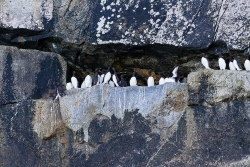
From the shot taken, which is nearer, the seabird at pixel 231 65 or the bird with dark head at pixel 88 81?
the seabird at pixel 231 65

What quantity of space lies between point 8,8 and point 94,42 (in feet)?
6.18

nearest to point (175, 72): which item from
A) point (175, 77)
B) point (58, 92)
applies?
point (175, 77)

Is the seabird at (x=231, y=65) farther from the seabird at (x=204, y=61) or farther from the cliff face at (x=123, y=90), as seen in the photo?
the seabird at (x=204, y=61)

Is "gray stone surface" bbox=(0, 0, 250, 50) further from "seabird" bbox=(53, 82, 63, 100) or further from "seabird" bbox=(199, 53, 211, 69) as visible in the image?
"seabird" bbox=(53, 82, 63, 100)

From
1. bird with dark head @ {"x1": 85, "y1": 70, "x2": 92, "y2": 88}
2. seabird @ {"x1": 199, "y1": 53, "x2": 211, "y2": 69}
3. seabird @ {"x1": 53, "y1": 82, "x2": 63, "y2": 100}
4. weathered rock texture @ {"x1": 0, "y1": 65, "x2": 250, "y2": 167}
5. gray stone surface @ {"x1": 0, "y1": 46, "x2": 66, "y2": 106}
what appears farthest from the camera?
bird with dark head @ {"x1": 85, "y1": 70, "x2": 92, "y2": 88}

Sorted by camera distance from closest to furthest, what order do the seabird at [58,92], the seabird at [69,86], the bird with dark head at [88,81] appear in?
1. the seabird at [58,92]
2. the seabird at [69,86]
3. the bird with dark head at [88,81]

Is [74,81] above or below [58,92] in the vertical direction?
above

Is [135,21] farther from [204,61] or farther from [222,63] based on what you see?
[222,63]

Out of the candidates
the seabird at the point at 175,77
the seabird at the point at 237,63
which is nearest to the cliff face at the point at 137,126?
the seabird at the point at 237,63

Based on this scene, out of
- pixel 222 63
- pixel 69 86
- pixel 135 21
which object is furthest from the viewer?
pixel 69 86

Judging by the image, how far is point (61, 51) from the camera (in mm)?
11773

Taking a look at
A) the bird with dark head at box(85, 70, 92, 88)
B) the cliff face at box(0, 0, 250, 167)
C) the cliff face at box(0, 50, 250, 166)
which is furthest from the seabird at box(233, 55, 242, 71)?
the bird with dark head at box(85, 70, 92, 88)

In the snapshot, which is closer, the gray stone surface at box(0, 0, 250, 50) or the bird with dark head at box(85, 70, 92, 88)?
the gray stone surface at box(0, 0, 250, 50)

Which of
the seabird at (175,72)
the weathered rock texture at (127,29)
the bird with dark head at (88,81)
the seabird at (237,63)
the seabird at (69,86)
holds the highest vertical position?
the weathered rock texture at (127,29)
